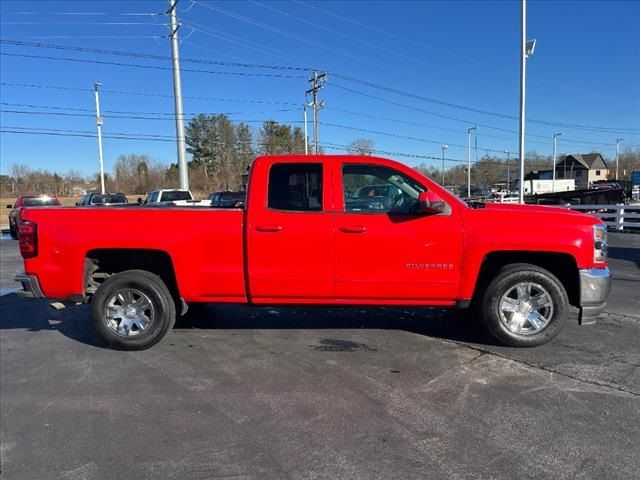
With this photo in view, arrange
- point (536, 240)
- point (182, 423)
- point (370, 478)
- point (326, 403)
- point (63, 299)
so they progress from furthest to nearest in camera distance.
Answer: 1. point (63, 299)
2. point (536, 240)
3. point (326, 403)
4. point (182, 423)
5. point (370, 478)

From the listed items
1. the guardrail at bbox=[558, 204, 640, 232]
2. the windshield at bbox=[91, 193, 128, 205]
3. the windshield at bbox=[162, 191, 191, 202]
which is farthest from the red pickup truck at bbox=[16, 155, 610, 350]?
the windshield at bbox=[91, 193, 128, 205]

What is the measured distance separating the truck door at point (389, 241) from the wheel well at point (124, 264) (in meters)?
1.90

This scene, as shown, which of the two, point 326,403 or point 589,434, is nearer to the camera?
point 589,434

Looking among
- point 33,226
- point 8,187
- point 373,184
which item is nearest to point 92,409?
point 33,226

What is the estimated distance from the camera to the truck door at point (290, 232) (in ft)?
15.6

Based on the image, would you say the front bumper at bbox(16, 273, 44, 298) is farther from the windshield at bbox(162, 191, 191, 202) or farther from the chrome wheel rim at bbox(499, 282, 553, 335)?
the windshield at bbox(162, 191, 191, 202)

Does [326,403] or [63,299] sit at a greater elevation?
[63,299]

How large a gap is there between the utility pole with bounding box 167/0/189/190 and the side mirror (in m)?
25.0

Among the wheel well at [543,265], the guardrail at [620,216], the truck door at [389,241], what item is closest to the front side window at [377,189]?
the truck door at [389,241]

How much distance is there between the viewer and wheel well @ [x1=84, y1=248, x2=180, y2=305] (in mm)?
5074

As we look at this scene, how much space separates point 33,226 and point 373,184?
356 cm

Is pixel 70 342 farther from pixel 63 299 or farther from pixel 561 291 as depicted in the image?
pixel 561 291

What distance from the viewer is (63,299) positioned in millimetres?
5094

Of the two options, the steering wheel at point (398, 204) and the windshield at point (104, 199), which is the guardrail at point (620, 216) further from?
the windshield at point (104, 199)
